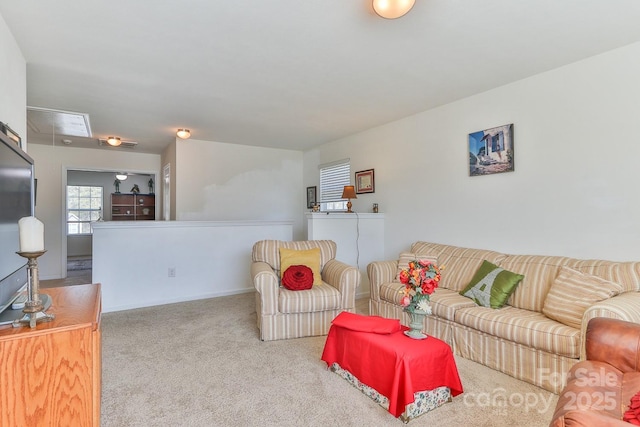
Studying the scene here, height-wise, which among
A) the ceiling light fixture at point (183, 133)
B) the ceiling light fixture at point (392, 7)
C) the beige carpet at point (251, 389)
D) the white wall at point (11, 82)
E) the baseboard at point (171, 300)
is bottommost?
the beige carpet at point (251, 389)

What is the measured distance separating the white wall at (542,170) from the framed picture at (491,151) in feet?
0.20

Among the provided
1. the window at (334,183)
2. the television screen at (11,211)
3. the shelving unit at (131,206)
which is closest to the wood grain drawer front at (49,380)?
the television screen at (11,211)

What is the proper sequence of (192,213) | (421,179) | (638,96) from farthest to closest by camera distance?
(192,213) < (421,179) < (638,96)

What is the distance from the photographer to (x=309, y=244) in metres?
3.65

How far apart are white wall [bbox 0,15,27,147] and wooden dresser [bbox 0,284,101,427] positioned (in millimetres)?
1584

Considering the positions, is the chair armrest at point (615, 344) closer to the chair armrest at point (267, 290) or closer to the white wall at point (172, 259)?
the chair armrest at point (267, 290)

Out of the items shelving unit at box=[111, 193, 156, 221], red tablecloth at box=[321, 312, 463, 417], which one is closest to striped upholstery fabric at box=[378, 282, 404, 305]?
red tablecloth at box=[321, 312, 463, 417]

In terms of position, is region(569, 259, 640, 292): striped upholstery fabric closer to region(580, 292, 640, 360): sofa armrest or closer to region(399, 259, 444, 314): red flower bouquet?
A: region(580, 292, 640, 360): sofa armrest

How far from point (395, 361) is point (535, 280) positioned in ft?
5.05

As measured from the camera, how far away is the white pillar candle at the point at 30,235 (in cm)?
132

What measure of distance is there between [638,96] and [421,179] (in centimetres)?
200

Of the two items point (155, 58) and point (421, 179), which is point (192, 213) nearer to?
point (155, 58)

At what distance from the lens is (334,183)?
18.2 feet

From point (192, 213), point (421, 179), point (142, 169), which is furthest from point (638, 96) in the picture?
point (142, 169)
